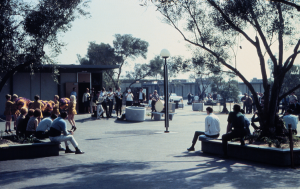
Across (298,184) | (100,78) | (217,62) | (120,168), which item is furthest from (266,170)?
(100,78)

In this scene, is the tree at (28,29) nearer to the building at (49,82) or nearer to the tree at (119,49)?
the building at (49,82)

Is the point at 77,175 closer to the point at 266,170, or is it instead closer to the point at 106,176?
the point at 106,176

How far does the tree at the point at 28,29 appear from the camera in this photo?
9.85m

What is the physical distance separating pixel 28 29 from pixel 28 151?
3594mm

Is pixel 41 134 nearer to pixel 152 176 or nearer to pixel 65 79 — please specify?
pixel 152 176

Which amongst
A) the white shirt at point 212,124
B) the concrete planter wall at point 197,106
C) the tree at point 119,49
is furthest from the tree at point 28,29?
the tree at point 119,49

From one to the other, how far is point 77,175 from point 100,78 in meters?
20.4

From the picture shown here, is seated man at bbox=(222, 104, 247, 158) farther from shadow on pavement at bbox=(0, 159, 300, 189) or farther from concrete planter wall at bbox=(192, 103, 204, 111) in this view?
concrete planter wall at bbox=(192, 103, 204, 111)

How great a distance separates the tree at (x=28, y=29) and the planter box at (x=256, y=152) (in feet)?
18.8

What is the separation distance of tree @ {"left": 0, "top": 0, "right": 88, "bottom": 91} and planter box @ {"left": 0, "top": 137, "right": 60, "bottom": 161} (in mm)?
2308

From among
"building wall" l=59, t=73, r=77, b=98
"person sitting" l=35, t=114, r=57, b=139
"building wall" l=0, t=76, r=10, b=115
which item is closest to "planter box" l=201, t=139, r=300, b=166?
"person sitting" l=35, t=114, r=57, b=139

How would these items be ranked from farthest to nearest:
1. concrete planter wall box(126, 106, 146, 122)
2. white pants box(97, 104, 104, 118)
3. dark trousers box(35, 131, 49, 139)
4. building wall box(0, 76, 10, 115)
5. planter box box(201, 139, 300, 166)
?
building wall box(0, 76, 10, 115)
white pants box(97, 104, 104, 118)
concrete planter wall box(126, 106, 146, 122)
dark trousers box(35, 131, 49, 139)
planter box box(201, 139, 300, 166)

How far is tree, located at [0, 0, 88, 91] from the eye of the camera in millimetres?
9852

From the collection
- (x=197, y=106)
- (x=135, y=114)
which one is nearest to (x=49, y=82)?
(x=135, y=114)
